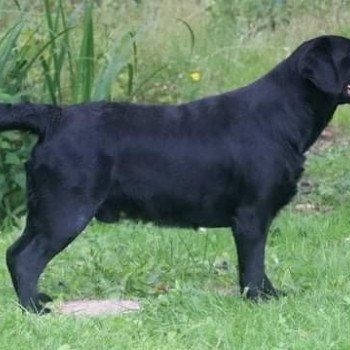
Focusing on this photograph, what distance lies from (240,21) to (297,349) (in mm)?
9823

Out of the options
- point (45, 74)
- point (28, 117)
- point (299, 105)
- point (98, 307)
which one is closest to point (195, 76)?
point (45, 74)

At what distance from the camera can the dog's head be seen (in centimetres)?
586

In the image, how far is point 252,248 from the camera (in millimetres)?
5895

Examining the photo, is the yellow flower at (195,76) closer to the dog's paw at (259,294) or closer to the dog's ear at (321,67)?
the dog's ear at (321,67)

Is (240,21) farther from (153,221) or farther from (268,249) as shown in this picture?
(153,221)

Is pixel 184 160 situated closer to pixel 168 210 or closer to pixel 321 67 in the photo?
pixel 168 210

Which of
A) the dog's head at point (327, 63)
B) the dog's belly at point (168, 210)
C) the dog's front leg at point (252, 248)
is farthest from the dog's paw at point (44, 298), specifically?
the dog's head at point (327, 63)

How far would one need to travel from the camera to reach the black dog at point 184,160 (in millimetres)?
5754

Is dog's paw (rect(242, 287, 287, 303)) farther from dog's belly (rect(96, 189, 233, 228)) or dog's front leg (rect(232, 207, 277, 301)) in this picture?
dog's belly (rect(96, 189, 233, 228))

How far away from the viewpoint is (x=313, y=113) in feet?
19.7

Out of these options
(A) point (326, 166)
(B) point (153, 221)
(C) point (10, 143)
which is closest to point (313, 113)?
(B) point (153, 221)

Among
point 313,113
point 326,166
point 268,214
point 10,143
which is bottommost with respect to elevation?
point 326,166

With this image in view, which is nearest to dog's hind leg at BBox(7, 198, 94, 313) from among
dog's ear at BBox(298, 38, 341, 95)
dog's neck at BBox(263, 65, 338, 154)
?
dog's neck at BBox(263, 65, 338, 154)

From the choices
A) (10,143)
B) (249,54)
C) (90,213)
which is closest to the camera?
(90,213)
